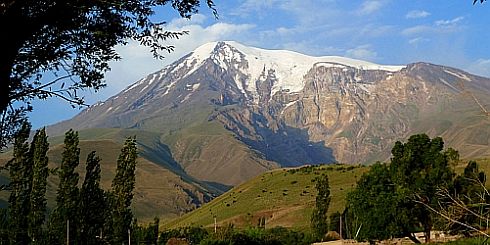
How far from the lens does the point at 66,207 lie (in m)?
65.4

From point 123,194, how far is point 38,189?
9.62 m

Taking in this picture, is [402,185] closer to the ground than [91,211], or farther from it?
farther from it

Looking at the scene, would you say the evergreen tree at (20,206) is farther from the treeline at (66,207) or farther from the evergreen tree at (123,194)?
the evergreen tree at (123,194)

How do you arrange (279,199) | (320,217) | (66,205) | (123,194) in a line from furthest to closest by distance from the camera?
1. (279,199)
2. (320,217)
3. (123,194)
4. (66,205)

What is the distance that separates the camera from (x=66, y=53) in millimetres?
8719

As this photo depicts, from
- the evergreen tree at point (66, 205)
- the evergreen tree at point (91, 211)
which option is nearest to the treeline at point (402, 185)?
the evergreen tree at point (91, 211)

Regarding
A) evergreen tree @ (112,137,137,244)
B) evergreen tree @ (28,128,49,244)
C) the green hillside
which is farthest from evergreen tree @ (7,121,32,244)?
the green hillside

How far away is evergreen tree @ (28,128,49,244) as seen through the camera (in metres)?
64.0

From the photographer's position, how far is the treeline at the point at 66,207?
2522 inches

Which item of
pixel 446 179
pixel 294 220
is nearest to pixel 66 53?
pixel 446 179

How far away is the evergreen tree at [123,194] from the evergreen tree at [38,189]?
7773 millimetres

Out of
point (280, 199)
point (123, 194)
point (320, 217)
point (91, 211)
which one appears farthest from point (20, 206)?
point (280, 199)

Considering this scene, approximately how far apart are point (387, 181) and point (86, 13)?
153ft

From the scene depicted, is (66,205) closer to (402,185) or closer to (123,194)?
(123,194)
